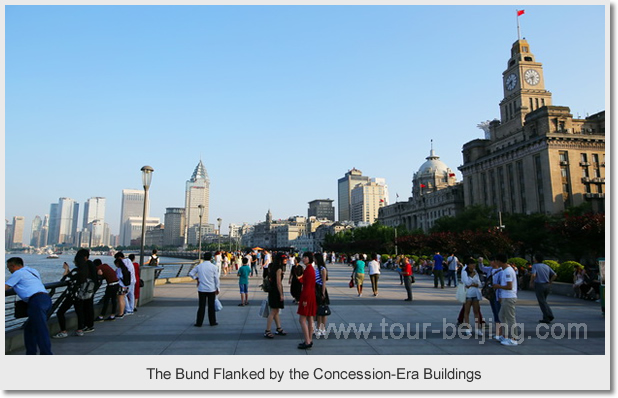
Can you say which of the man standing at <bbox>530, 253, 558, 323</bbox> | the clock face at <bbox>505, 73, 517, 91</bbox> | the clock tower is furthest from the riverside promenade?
the clock face at <bbox>505, 73, 517, 91</bbox>

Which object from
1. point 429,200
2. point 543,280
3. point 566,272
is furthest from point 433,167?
point 543,280

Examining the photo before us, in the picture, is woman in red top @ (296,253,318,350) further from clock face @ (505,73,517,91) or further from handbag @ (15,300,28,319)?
clock face @ (505,73,517,91)

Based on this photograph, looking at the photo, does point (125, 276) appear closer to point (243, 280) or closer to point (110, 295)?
point (110, 295)

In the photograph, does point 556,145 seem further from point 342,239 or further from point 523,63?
point 342,239

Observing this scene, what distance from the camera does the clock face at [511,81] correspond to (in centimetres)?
8692

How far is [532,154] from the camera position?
7412cm

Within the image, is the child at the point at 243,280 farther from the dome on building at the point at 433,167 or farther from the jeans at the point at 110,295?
the dome on building at the point at 433,167

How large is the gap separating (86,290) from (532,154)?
3179 inches

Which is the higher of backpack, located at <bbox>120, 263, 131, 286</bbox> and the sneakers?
backpack, located at <bbox>120, 263, 131, 286</bbox>

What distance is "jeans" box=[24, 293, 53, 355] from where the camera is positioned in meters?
6.20

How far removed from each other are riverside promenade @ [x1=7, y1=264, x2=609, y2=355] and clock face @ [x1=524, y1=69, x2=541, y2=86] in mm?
86080

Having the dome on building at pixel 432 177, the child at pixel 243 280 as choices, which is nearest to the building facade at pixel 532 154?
the dome on building at pixel 432 177

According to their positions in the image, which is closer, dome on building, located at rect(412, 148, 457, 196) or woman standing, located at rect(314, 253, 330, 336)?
woman standing, located at rect(314, 253, 330, 336)

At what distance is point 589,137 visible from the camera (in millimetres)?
71312
